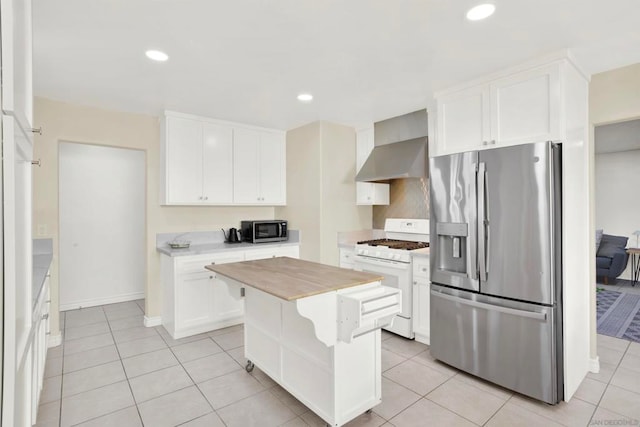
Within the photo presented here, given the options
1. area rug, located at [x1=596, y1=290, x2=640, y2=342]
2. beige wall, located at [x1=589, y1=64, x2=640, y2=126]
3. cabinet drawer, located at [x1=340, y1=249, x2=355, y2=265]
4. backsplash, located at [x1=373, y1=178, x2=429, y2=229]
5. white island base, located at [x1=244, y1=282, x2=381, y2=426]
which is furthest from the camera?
cabinet drawer, located at [x1=340, y1=249, x2=355, y2=265]

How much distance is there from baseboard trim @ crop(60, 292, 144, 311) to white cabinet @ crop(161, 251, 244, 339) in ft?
4.69

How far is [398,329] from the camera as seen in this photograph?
3467 millimetres

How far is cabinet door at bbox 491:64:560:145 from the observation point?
2.32 m

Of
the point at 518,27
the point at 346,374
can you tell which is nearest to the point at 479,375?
the point at 346,374

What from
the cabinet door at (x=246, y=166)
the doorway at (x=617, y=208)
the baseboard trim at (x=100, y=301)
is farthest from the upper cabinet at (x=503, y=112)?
the baseboard trim at (x=100, y=301)

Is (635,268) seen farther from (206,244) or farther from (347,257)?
(206,244)

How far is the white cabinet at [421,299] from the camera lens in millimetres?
3204

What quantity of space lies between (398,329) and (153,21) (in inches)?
131

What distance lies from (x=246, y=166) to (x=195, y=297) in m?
1.73

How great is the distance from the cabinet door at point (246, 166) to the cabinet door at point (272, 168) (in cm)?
7

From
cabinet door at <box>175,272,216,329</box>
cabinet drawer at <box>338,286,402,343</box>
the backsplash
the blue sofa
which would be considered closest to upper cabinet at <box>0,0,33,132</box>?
cabinet drawer at <box>338,286,402,343</box>

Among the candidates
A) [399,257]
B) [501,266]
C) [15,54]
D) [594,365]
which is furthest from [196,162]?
[594,365]

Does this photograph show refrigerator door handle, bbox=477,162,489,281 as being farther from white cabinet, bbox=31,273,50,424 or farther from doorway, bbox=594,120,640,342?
doorway, bbox=594,120,640,342

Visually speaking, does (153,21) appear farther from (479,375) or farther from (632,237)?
(632,237)
